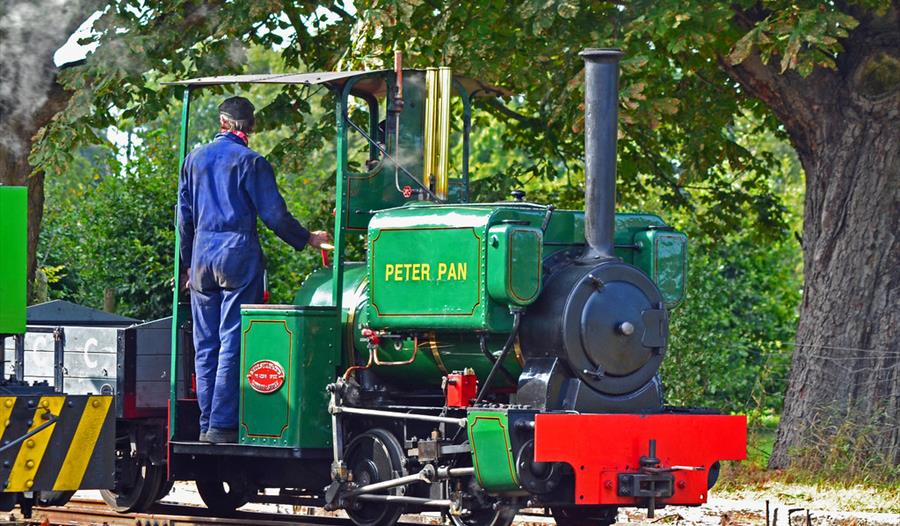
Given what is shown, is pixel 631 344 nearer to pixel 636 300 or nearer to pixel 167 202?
pixel 636 300

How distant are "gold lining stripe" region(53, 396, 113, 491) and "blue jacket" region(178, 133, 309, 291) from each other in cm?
106

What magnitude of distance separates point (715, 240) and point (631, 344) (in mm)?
8725

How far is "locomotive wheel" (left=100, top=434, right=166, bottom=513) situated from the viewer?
1027 cm

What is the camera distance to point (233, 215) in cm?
891

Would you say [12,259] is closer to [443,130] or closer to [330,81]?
[330,81]

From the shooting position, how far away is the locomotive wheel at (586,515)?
854 cm

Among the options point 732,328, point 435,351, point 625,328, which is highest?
point 625,328

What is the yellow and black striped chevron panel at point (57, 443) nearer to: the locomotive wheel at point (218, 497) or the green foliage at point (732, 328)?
the locomotive wheel at point (218, 497)

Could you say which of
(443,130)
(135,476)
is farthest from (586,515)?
(135,476)

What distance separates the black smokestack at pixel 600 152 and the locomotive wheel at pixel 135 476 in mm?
3619

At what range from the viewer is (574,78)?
39.0 feet

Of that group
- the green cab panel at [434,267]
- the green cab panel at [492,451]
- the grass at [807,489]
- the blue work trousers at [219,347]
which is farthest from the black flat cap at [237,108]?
the grass at [807,489]

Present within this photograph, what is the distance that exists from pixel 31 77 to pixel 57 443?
763cm

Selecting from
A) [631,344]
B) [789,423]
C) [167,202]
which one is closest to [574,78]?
[789,423]
